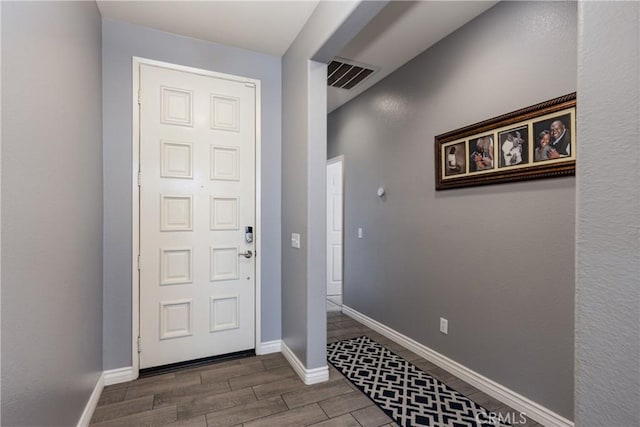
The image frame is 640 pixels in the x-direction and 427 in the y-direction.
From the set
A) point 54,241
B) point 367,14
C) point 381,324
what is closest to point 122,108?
point 54,241

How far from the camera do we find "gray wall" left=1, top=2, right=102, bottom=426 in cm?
104

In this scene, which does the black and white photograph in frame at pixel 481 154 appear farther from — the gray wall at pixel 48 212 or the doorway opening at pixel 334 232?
the doorway opening at pixel 334 232

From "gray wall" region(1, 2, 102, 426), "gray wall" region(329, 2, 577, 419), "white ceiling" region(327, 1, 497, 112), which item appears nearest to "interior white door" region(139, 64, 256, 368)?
"gray wall" region(1, 2, 102, 426)

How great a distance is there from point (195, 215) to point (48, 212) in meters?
1.22

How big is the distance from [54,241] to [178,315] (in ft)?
4.32

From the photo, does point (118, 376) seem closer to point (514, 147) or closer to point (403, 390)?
point (403, 390)

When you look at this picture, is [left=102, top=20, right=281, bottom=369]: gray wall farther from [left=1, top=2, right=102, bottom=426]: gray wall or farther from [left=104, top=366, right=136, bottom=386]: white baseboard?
[left=1, top=2, right=102, bottom=426]: gray wall

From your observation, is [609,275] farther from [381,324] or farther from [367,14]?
[381,324]

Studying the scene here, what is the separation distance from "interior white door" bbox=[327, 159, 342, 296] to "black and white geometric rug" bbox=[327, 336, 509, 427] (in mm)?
2070

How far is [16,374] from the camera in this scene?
104cm

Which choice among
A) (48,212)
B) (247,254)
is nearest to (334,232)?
(247,254)

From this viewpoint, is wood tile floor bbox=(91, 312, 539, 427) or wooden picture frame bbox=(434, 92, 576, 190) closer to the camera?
wooden picture frame bbox=(434, 92, 576, 190)

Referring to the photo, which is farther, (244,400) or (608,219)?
(244,400)

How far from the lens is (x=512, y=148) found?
2.01 m
